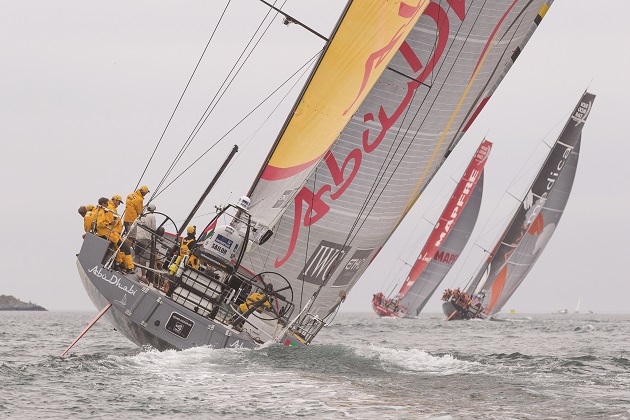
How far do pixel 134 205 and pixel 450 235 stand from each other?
1638 inches

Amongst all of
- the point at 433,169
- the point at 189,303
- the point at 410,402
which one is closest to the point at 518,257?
the point at 433,169

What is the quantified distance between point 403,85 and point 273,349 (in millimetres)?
5047

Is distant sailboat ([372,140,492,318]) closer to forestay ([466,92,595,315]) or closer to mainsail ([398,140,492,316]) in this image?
mainsail ([398,140,492,316])

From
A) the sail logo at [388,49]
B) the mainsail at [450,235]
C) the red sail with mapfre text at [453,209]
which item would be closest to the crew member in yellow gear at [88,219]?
the sail logo at [388,49]

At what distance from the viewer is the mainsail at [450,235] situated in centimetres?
5462

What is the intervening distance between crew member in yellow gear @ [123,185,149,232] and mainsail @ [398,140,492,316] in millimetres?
37970

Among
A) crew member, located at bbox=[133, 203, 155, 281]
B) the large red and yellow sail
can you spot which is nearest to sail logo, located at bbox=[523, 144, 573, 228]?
the large red and yellow sail

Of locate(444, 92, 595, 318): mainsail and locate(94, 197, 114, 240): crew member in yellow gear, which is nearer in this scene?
locate(94, 197, 114, 240): crew member in yellow gear

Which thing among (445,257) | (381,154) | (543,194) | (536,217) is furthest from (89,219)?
(445,257)

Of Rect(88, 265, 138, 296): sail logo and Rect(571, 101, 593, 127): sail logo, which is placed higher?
Rect(571, 101, 593, 127): sail logo

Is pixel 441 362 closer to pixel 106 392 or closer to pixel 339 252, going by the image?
pixel 339 252

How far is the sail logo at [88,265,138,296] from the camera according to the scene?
47.2 ft

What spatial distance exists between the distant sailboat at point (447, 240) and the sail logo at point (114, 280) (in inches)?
1579

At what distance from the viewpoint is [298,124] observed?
17.6 meters
